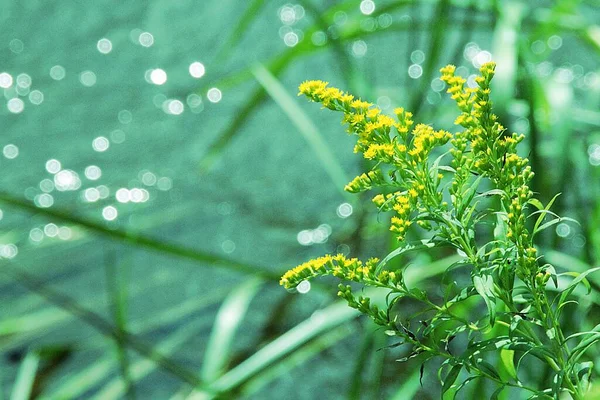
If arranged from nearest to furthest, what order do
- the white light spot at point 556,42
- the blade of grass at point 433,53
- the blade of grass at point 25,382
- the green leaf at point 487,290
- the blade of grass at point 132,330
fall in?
the green leaf at point 487,290 < the blade of grass at point 433,53 < the blade of grass at point 25,382 < the blade of grass at point 132,330 < the white light spot at point 556,42

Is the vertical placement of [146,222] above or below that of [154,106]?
below

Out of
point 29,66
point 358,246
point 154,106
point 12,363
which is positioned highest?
point 29,66

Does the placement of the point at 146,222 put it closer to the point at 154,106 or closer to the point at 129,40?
the point at 154,106

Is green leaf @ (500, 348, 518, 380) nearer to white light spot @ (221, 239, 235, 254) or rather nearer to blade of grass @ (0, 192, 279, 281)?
blade of grass @ (0, 192, 279, 281)

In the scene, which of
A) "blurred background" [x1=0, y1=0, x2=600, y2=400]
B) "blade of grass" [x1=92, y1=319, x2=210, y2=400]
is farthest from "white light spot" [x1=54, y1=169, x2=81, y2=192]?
"blade of grass" [x1=92, y1=319, x2=210, y2=400]

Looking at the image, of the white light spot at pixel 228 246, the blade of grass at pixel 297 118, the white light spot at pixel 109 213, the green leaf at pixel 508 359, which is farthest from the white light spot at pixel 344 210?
the green leaf at pixel 508 359

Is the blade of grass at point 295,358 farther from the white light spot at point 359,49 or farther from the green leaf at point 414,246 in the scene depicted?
the white light spot at point 359,49

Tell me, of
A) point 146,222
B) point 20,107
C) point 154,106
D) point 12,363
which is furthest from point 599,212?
point 20,107
